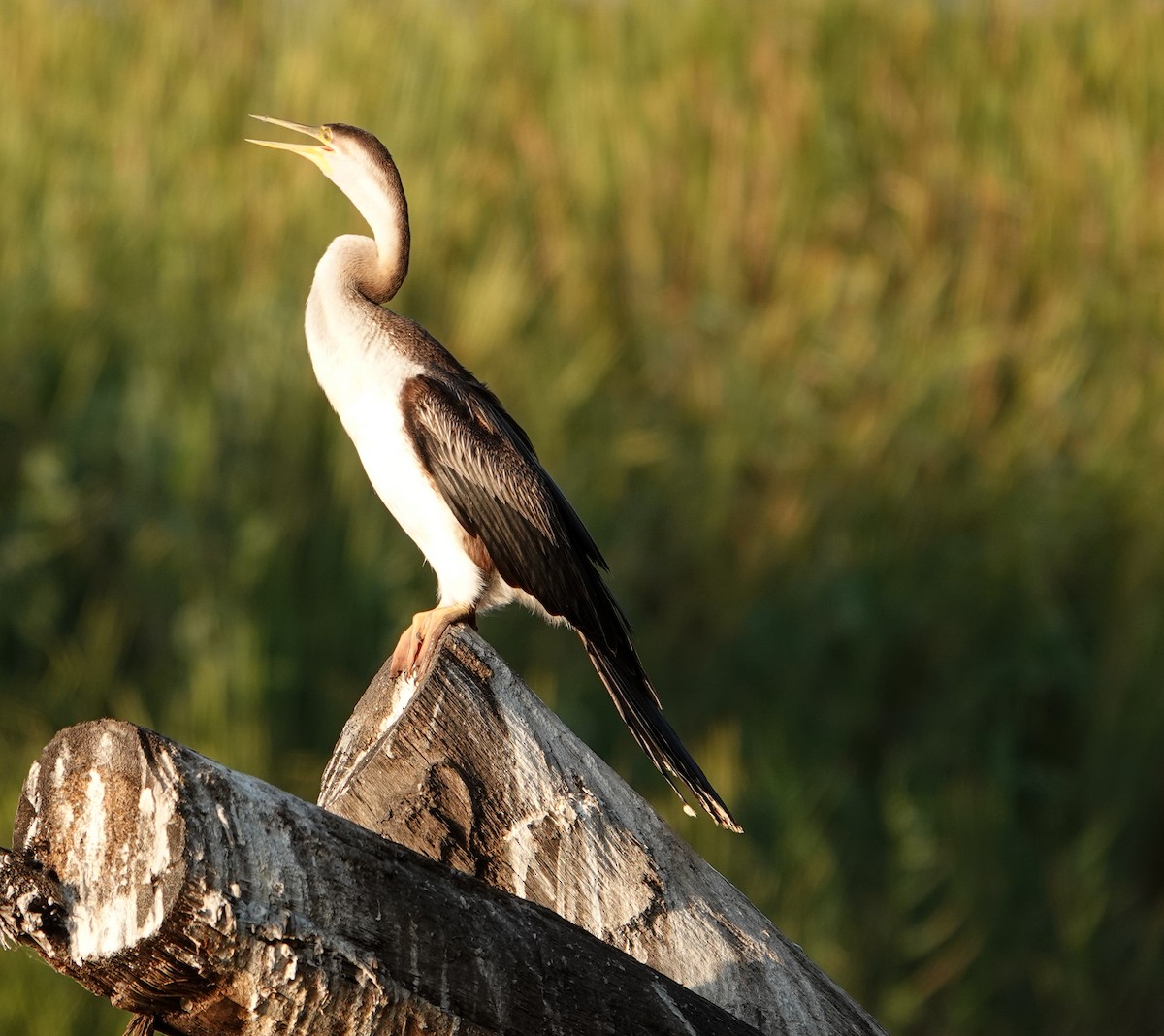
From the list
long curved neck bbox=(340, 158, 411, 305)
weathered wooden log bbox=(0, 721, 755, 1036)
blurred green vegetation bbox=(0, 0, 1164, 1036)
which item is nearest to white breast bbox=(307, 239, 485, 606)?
long curved neck bbox=(340, 158, 411, 305)

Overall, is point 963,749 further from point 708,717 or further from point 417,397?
point 417,397

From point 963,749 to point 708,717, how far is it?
3.53 ft

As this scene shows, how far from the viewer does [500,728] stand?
183 centimetres

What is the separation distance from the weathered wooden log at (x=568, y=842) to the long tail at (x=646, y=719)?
0.98 ft

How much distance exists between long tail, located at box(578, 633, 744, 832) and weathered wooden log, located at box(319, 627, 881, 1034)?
298mm

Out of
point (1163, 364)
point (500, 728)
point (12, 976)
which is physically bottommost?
point (12, 976)

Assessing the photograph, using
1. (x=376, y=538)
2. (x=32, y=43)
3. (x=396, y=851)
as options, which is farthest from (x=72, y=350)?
(x=396, y=851)

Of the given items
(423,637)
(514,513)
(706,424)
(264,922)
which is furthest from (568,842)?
(706,424)

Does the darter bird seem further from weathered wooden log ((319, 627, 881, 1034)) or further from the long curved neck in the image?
weathered wooden log ((319, 627, 881, 1034))

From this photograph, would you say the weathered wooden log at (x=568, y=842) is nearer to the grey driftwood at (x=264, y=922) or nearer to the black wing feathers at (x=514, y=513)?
the grey driftwood at (x=264, y=922)

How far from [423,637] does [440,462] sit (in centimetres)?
37

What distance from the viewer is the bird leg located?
2164mm

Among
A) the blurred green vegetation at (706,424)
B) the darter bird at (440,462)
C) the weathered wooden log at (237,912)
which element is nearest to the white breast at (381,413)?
the darter bird at (440,462)

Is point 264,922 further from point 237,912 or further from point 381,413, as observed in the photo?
point 381,413
